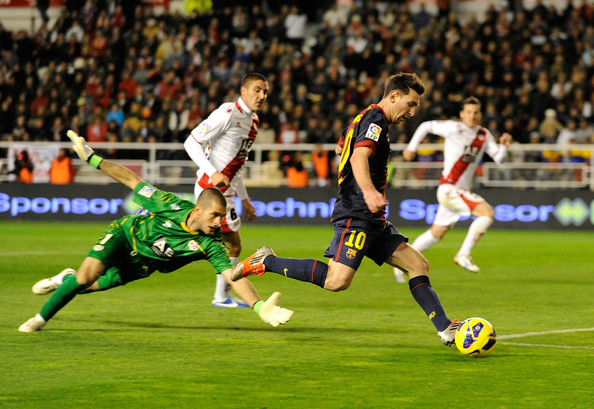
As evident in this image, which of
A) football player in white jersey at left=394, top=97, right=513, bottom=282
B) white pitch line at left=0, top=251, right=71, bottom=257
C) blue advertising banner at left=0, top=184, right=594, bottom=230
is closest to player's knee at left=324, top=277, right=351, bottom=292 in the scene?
football player in white jersey at left=394, top=97, right=513, bottom=282

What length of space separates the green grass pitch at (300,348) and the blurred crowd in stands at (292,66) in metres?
10.5

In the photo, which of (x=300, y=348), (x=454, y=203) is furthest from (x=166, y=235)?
(x=454, y=203)

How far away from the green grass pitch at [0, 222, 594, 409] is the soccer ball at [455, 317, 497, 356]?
0.31 feet

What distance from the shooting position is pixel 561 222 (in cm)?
2123

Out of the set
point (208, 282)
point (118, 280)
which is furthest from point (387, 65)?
point (118, 280)

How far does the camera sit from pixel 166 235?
24.9ft

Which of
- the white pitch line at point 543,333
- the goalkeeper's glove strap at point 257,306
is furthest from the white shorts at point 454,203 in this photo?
the goalkeeper's glove strap at point 257,306

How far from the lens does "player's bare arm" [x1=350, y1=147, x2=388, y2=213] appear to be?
652 cm

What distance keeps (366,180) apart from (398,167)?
15668 millimetres

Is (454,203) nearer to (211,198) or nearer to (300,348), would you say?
(300,348)

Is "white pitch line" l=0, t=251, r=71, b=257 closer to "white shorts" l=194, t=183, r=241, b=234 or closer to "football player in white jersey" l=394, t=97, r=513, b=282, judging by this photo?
"football player in white jersey" l=394, t=97, r=513, b=282

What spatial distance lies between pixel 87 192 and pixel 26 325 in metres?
15.3

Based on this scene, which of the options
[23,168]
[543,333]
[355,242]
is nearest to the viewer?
[355,242]

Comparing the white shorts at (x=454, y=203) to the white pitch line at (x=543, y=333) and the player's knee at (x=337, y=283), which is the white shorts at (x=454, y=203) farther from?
the player's knee at (x=337, y=283)
